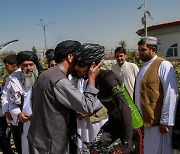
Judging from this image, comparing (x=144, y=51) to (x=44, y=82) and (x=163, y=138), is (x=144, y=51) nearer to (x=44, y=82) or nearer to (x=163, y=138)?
(x=163, y=138)

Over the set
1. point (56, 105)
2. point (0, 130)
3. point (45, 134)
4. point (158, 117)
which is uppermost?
point (56, 105)

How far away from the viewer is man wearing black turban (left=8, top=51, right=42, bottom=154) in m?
4.13

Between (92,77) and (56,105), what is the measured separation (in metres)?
0.33

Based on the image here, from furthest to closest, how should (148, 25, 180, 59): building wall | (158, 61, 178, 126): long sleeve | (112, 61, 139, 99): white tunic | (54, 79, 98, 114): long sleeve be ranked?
1. (148, 25, 180, 59): building wall
2. (112, 61, 139, 99): white tunic
3. (158, 61, 178, 126): long sleeve
4. (54, 79, 98, 114): long sleeve

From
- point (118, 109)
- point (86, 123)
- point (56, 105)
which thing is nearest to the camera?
point (56, 105)

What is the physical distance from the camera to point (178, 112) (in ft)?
12.7

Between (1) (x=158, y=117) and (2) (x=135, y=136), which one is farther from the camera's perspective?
(1) (x=158, y=117)

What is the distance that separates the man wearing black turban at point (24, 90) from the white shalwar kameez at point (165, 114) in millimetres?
1336

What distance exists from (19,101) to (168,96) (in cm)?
177

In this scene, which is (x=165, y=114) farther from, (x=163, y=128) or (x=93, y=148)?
(x=93, y=148)

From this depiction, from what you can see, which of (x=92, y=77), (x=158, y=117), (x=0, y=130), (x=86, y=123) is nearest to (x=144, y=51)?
(x=158, y=117)

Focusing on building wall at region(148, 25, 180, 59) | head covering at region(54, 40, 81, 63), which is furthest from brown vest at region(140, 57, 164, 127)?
building wall at region(148, 25, 180, 59)

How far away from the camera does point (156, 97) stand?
13.6 ft

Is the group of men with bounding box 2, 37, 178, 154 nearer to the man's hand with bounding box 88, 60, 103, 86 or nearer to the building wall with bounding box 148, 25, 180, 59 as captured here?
the man's hand with bounding box 88, 60, 103, 86
